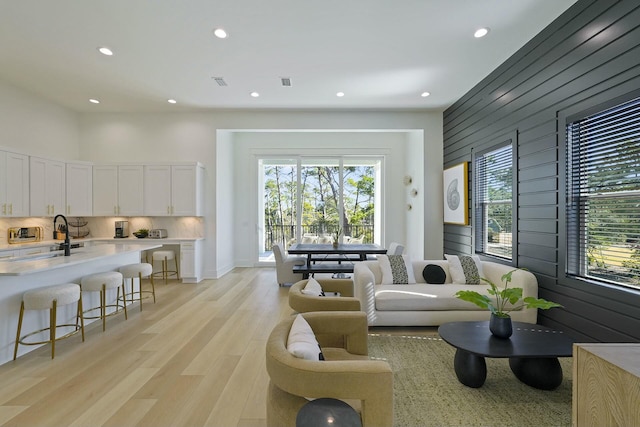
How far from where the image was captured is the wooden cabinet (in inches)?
43.1

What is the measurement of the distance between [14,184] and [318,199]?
17.6 ft

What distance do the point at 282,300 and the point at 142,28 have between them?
391 cm

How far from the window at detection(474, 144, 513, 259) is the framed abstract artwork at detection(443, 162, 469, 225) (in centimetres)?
25

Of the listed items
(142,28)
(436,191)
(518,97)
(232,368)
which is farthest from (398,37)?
(232,368)

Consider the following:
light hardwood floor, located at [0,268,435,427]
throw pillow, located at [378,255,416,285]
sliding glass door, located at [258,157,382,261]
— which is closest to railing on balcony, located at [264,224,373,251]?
sliding glass door, located at [258,157,382,261]

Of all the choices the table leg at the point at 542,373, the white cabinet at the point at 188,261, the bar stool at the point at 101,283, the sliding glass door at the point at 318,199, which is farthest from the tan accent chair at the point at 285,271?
the table leg at the point at 542,373

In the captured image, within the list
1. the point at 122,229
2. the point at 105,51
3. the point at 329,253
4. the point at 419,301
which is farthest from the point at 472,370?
the point at 122,229

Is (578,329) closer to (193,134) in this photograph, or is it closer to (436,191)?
(436,191)

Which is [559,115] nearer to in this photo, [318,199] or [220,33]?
[220,33]

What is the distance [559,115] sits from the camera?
3080mm

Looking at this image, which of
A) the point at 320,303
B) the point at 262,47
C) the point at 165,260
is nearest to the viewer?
the point at 320,303

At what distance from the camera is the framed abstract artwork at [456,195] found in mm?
5031

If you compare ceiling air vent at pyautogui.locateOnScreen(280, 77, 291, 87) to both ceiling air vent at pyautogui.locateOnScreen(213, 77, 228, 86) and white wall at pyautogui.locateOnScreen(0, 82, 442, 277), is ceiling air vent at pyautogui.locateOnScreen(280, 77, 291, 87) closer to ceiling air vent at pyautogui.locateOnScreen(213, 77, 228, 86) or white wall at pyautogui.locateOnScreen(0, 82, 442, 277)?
ceiling air vent at pyautogui.locateOnScreen(213, 77, 228, 86)

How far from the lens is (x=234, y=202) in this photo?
735 cm
